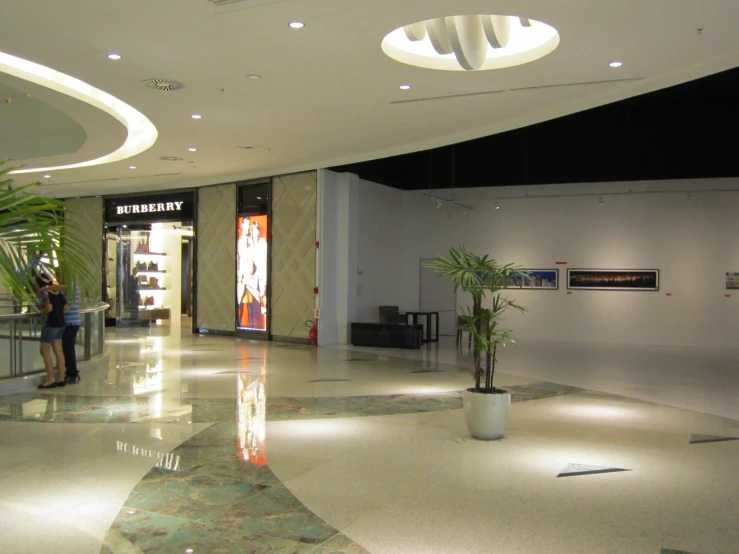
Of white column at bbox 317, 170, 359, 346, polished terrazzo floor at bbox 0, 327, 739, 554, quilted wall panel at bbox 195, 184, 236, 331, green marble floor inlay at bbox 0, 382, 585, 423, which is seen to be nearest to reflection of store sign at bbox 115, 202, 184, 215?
quilted wall panel at bbox 195, 184, 236, 331

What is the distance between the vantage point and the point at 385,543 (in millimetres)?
3639

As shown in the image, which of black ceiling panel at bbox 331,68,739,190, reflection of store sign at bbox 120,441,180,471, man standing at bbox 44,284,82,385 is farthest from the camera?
black ceiling panel at bbox 331,68,739,190

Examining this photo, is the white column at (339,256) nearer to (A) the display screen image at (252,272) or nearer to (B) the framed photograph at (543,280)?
(A) the display screen image at (252,272)

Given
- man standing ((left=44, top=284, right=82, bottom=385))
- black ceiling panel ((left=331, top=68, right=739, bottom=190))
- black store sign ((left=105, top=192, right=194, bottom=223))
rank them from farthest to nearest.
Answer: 1. black store sign ((left=105, top=192, right=194, bottom=223))
2. black ceiling panel ((left=331, top=68, right=739, bottom=190))
3. man standing ((left=44, top=284, right=82, bottom=385))

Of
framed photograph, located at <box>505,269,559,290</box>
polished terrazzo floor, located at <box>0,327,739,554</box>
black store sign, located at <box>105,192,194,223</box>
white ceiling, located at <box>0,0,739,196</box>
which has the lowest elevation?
polished terrazzo floor, located at <box>0,327,739,554</box>

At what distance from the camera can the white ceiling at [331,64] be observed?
223 inches

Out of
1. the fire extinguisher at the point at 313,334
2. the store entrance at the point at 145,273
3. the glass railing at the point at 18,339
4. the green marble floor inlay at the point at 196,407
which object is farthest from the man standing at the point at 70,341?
the store entrance at the point at 145,273

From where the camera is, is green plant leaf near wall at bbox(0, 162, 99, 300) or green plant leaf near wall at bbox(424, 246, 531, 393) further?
green plant leaf near wall at bbox(424, 246, 531, 393)

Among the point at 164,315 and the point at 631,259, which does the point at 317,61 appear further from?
the point at 164,315

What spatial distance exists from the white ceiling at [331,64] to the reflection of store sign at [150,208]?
18.7 ft

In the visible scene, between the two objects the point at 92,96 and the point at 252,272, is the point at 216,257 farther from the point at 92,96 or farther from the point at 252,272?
the point at 92,96

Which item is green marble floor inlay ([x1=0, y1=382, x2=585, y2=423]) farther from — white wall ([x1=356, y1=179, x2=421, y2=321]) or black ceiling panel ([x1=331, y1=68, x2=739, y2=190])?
white wall ([x1=356, y1=179, x2=421, y2=321])

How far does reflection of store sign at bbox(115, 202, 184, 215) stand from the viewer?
56.3ft

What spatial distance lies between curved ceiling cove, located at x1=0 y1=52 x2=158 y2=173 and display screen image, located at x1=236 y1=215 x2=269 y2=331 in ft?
10.9
